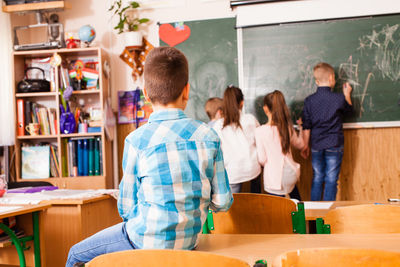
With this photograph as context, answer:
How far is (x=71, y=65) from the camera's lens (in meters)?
4.74

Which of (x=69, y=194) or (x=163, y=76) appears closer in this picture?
(x=163, y=76)

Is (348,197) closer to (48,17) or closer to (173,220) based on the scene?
(173,220)

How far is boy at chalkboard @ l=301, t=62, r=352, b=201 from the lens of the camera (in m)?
4.01

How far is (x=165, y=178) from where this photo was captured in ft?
4.40

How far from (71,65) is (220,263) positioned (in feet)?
13.9

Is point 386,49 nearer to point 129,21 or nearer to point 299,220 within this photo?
point 129,21

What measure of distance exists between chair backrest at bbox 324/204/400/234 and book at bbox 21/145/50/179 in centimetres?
361

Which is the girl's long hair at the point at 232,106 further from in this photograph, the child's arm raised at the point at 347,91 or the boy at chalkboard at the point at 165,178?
the boy at chalkboard at the point at 165,178

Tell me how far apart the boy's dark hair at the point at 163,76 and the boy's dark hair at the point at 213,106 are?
2906 millimetres

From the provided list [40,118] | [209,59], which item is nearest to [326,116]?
[209,59]

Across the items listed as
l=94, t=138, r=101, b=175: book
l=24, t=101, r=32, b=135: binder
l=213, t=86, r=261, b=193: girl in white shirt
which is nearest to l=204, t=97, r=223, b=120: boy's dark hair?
l=213, t=86, r=261, b=193: girl in white shirt

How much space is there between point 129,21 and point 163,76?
3494 millimetres

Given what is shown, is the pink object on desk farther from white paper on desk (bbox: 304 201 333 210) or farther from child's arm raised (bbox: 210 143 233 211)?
child's arm raised (bbox: 210 143 233 211)

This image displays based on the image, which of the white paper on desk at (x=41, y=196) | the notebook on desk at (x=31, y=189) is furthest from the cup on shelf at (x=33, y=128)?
the white paper on desk at (x=41, y=196)
